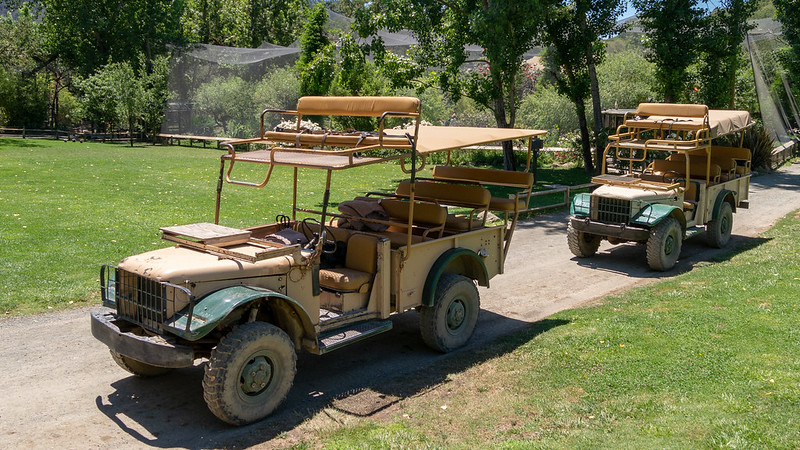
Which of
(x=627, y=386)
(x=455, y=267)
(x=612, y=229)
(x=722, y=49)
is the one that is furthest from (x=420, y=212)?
(x=722, y=49)

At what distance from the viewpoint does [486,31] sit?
19609 millimetres

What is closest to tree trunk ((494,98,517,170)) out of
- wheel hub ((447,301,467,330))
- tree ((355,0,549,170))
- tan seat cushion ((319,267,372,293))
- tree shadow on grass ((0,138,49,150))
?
tree ((355,0,549,170))

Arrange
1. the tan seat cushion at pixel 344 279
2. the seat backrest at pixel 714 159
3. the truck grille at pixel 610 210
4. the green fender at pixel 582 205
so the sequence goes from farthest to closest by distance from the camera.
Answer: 1. the seat backrest at pixel 714 159
2. the green fender at pixel 582 205
3. the truck grille at pixel 610 210
4. the tan seat cushion at pixel 344 279

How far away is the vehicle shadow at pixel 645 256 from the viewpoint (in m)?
13.2

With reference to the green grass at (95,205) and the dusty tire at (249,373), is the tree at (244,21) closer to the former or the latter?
the green grass at (95,205)

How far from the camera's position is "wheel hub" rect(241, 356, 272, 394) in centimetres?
653

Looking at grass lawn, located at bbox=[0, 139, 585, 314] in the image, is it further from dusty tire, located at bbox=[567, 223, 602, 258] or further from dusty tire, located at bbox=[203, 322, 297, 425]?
dusty tire, located at bbox=[567, 223, 602, 258]

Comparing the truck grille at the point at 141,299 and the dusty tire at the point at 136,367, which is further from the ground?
the truck grille at the point at 141,299

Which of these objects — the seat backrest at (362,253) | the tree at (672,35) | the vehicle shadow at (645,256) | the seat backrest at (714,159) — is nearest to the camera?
the seat backrest at (362,253)

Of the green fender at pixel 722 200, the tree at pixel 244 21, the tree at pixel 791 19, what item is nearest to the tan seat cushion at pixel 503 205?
the green fender at pixel 722 200

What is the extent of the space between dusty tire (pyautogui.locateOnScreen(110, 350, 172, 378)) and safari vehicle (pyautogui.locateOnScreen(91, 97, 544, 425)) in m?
0.01

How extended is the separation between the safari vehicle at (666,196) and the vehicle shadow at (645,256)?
0.71 ft

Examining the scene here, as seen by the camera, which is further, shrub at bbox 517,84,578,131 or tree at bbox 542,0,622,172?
shrub at bbox 517,84,578,131

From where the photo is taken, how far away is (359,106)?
8133 mm
